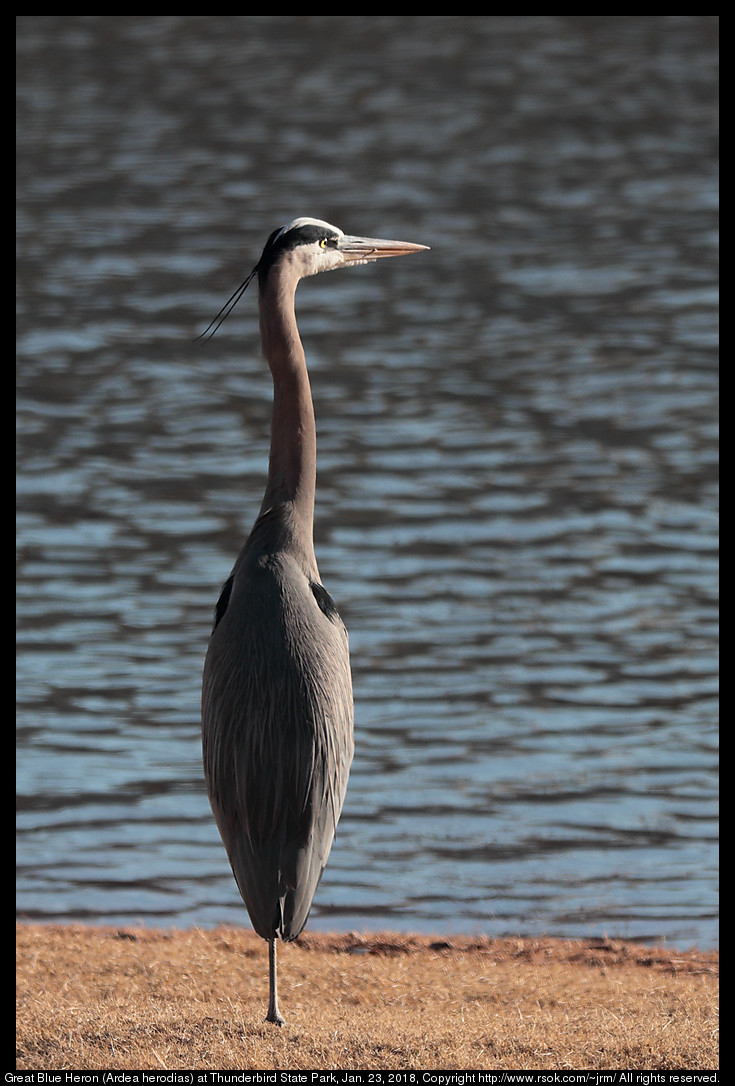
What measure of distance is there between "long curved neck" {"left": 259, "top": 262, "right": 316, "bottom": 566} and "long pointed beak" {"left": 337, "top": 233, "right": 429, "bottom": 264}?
0.48m

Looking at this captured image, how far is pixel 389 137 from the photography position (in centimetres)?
2911

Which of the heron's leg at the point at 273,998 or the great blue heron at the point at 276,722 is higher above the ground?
the great blue heron at the point at 276,722

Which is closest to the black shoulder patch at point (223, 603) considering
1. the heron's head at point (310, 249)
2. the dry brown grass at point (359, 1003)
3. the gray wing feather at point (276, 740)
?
the gray wing feather at point (276, 740)

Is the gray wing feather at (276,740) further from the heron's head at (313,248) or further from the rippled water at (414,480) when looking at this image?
the rippled water at (414,480)

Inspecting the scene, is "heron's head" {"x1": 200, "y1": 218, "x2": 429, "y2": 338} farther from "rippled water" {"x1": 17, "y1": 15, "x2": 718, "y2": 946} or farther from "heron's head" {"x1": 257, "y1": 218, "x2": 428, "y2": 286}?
"rippled water" {"x1": 17, "y1": 15, "x2": 718, "y2": 946}

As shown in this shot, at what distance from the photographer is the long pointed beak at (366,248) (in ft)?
21.9

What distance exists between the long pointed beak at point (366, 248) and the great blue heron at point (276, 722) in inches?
21.9

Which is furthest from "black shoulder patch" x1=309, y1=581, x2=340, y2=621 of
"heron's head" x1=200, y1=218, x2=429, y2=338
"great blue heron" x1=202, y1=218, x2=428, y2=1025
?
"heron's head" x1=200, y1=218, x2=429, y2=338

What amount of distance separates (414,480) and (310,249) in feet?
28.0

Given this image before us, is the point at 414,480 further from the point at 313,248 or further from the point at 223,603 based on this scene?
the point at 223,603
